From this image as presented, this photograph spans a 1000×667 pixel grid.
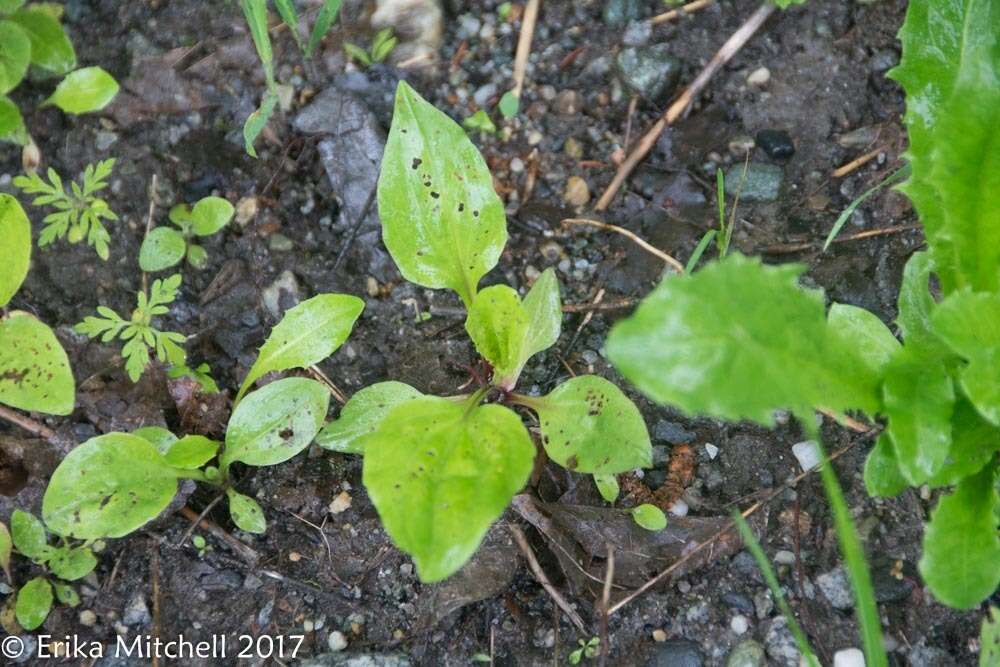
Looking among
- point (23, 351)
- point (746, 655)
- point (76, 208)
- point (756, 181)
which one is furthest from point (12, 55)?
point (746, 655)

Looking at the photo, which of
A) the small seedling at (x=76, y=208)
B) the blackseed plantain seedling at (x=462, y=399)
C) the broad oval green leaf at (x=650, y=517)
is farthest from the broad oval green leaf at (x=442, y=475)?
the small seedling at (x=76, y=208)

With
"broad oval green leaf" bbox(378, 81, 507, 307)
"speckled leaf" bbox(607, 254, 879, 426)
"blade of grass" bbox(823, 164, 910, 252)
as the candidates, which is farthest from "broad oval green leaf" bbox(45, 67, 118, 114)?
"blade of grass" bbox(823, 164, 910, 252)

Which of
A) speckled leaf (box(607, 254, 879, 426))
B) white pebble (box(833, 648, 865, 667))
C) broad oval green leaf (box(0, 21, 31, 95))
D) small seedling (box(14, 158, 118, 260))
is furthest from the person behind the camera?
broad oval green leaf (box(0, 21, 31, 95))

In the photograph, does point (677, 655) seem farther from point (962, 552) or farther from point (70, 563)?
point (70, 563)

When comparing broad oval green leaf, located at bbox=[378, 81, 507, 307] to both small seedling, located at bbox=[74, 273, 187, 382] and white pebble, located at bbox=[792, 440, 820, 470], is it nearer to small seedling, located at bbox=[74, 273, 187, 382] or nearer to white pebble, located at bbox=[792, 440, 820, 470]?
small seedling, located at bbox=[74, 273, 187, 382]

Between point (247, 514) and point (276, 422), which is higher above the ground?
point (276, 422)

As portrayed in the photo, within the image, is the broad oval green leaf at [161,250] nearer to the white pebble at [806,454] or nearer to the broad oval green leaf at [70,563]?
the broad oval green leaf at [70,563]

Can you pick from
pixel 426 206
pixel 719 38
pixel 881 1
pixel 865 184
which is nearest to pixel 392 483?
pixel 426 206

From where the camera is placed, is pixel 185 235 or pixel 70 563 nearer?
pixel 70 563
